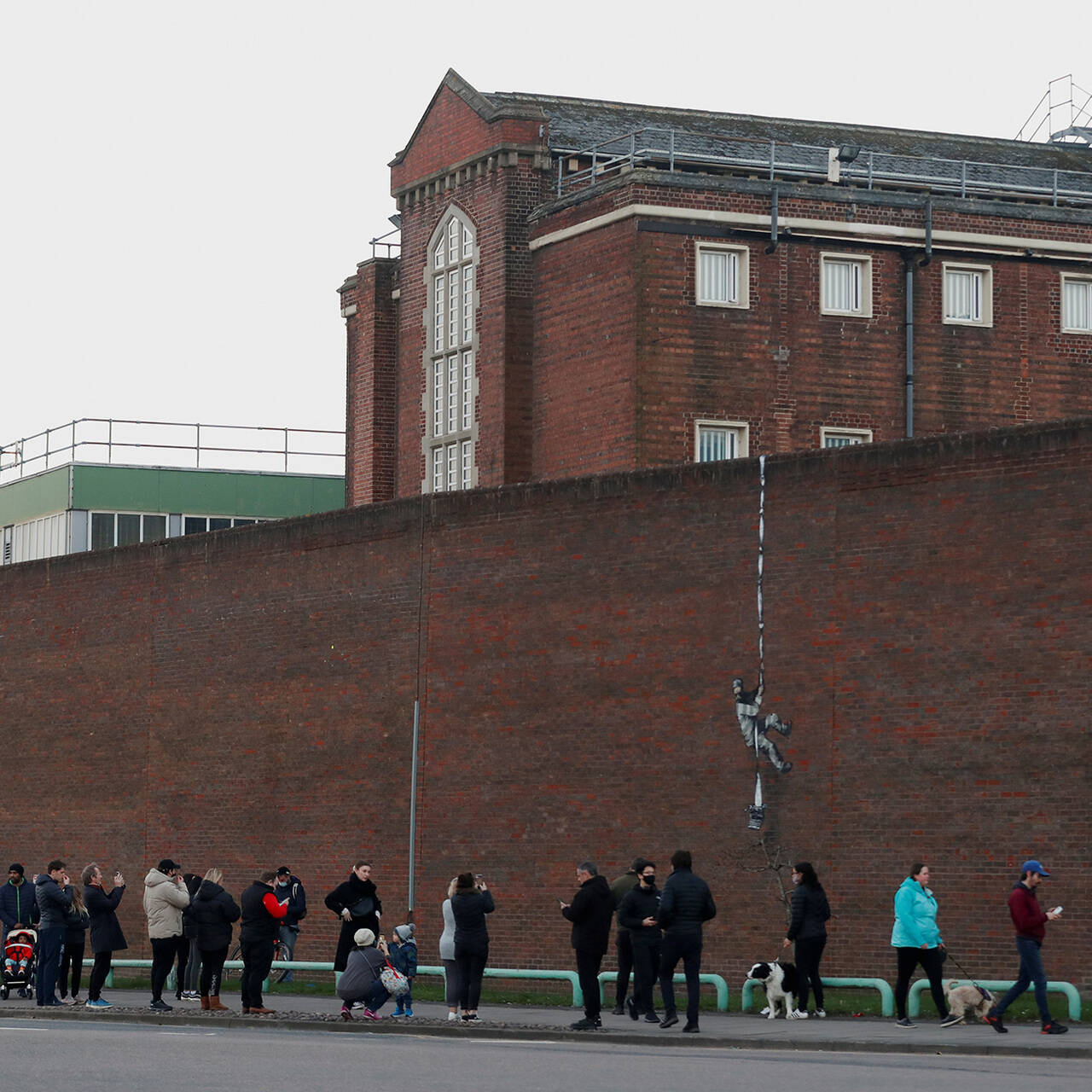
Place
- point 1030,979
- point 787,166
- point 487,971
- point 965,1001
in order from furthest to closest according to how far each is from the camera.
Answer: point 787,166 → point 487,971 → point 965,1001 → point 1030,979

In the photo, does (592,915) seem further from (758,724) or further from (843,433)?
(843,433)

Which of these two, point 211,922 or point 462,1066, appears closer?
point 462,1066

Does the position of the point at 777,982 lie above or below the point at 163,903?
below

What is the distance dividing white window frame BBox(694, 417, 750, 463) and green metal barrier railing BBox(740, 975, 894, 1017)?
17.0 metres

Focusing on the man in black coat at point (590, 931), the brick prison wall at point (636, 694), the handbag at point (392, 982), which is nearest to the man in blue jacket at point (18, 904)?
the brick prison wall at point (636, 694)

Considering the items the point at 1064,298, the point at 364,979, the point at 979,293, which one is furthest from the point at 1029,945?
the point at 1064,298

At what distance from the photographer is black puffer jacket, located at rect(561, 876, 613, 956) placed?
20.6 metres

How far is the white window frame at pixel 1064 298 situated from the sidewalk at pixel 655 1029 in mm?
21352

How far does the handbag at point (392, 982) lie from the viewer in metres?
21.2

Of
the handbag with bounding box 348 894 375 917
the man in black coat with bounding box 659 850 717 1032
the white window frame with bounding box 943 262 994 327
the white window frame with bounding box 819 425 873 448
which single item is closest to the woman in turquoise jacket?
the man in black coat with bounding box 659 850 717 1032

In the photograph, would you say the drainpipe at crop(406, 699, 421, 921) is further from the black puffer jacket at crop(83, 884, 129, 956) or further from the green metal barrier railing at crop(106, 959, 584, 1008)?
the black puffer jacket at crop(83, 884, 129, 956)

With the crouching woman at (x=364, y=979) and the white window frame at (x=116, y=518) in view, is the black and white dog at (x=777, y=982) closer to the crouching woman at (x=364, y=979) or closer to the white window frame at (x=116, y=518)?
the crouching woman at (x=364, y=979)

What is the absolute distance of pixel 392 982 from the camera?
837 inches

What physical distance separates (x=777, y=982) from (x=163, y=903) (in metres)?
6.71
